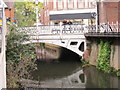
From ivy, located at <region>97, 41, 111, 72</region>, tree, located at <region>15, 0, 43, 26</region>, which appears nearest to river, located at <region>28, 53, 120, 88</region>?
ivy, located at <region>97, 41, 111, 72</region>

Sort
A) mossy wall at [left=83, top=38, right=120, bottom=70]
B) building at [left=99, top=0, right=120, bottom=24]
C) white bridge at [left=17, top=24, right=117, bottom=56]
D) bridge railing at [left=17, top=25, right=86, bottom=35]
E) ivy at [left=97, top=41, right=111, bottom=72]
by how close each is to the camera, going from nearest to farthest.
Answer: mossy wall at [left=83, top=38, right=120, bottom=70], ivy at [left=97, top=41, right=111, bottom=72], white bridge at [left=17, top=24, right=117, bottom=56], bridge railing at [left=17, top=25, right=86, bottom=35], building at [left=99, top=0, right=120, bottom=24]

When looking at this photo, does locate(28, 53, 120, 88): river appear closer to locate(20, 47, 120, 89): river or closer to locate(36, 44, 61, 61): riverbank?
locate(20, 47, 120, 89): river

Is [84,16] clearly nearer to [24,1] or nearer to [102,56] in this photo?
[102,56]

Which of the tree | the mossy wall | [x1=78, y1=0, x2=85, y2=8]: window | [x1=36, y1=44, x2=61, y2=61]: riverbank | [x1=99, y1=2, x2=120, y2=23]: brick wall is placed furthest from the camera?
the tree

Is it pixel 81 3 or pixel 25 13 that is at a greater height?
pixel 81 3

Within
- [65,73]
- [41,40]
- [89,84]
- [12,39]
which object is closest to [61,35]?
[41,40]

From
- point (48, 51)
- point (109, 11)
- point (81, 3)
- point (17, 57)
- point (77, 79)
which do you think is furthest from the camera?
point (81, 3)

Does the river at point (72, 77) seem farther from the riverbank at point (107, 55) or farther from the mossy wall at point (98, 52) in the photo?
the mossy wall at point (98, 52)

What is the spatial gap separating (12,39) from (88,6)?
2395cm

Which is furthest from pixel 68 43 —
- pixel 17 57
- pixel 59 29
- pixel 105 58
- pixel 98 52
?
pixel 17 57

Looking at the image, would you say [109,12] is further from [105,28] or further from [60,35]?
[105,28]

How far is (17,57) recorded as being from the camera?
15.3 m

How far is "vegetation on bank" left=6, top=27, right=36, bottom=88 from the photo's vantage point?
1383 centimetres

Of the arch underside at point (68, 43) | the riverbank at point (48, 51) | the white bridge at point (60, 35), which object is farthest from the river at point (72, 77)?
the riverbank at point (48, 51)
